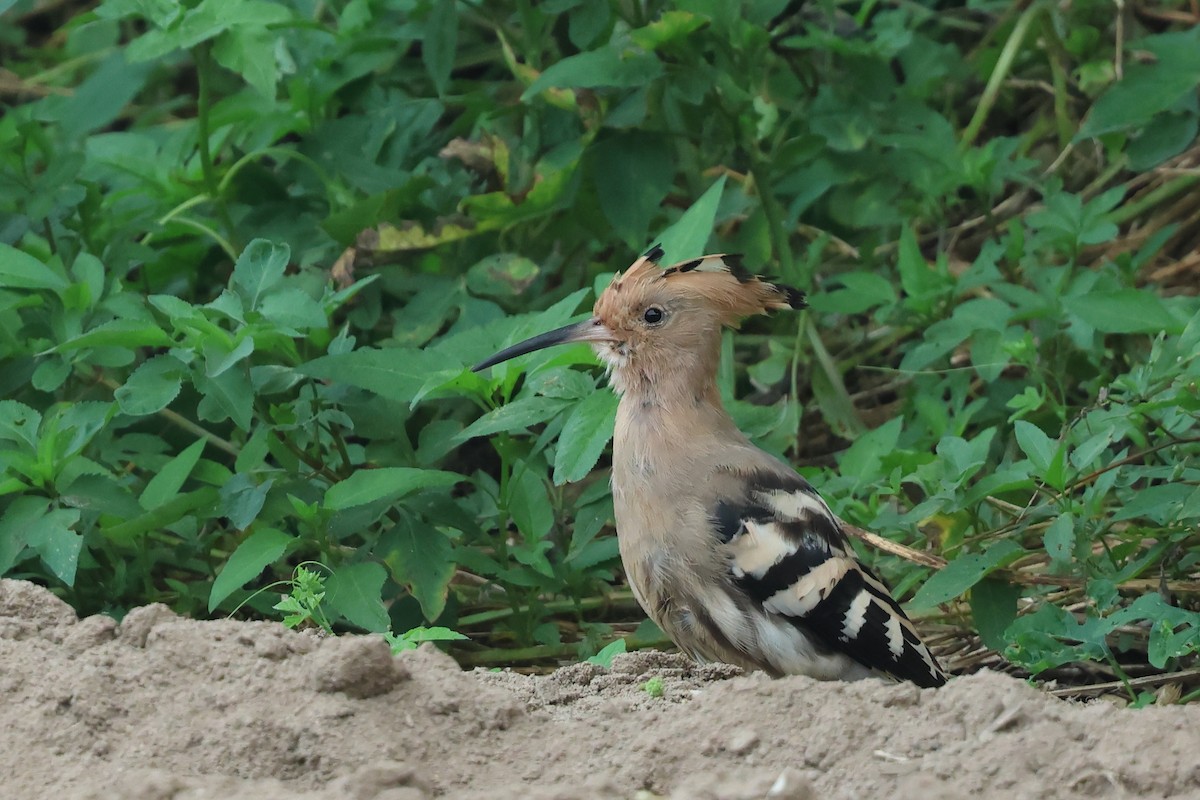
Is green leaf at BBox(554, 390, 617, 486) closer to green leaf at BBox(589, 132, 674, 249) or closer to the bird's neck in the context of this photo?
the bird's neck

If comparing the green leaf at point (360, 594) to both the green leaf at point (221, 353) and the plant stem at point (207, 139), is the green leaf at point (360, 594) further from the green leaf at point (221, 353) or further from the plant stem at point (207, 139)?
the plant stem at point (207, 139)

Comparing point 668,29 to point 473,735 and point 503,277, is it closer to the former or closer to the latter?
point 503,277

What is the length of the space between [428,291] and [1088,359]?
1.82 meters

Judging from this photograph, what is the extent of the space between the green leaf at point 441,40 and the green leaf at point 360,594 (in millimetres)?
1719

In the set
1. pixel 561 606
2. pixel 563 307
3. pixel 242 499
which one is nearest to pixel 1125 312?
pixel 563 307

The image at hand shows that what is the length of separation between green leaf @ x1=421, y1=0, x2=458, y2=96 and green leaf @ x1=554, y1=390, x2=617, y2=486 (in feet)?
4.95

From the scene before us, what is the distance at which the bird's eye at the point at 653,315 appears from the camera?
353 centimetres

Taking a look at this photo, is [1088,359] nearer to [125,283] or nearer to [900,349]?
[900,349]

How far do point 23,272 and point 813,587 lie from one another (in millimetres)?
1909

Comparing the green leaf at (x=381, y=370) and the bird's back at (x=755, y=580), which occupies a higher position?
the green leaf at (x=381, y=370)

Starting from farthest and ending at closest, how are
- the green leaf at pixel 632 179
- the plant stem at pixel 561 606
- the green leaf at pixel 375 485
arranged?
the green leaf at pixel 632 179 → the plant stem at pixel 561 606 → the green leaf at pixel 375 485

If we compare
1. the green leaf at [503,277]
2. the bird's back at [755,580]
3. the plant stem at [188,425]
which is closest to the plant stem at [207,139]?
the plant stem at [188,425]

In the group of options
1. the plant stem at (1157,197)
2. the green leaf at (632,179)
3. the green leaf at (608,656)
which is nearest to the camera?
the green leaf at (608,656)

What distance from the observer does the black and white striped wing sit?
313 centimetres
